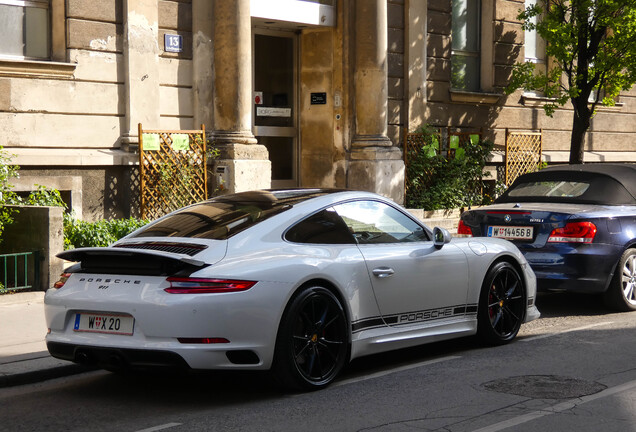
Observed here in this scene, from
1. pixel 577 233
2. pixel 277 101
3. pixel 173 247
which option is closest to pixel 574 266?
pixel 577 233

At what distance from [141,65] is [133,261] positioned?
875 cm

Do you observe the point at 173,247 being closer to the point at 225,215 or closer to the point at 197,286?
the point at 197,286

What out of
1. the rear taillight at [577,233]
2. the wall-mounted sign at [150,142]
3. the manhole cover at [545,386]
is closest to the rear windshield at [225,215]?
the manhole cover at [545,386]

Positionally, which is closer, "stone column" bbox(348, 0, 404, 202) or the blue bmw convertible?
the blue bmw convertible

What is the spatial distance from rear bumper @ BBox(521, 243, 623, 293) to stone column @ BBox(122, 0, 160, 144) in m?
6.83

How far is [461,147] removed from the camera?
2039 centimetres

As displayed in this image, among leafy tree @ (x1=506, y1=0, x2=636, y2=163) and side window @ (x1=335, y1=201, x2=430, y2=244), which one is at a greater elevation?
leafy tree @ (x1=506, y1=0, x2=636, y2=163)

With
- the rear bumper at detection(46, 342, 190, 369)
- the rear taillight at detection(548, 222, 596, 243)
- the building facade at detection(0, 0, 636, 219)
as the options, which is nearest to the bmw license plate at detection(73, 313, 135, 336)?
the rear bumper at detection(46, 342, 190, 369)

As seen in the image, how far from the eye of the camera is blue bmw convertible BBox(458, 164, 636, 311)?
1030 cm

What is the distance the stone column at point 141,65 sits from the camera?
1466 cm

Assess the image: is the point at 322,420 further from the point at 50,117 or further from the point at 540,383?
the point at 50,117

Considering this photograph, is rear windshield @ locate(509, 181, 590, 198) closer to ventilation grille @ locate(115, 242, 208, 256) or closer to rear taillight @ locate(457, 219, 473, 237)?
rear taillight @ locate(457, 219, 473, 237)

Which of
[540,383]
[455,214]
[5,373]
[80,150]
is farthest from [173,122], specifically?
[540,383]

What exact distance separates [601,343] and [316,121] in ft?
34.9
